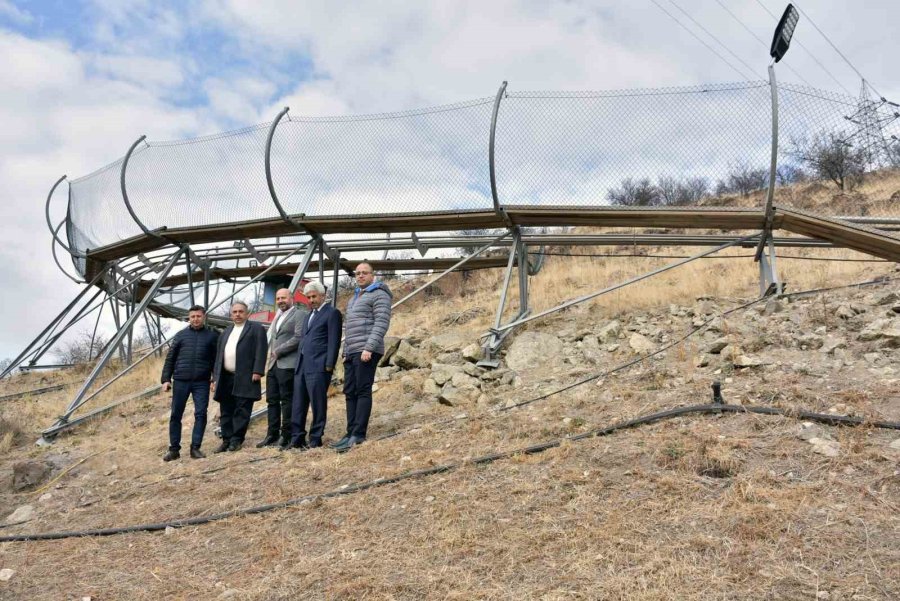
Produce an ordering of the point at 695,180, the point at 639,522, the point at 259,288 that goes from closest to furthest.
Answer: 1. the point at 639,522
2. the point at 695,180
3. the point at 259,288

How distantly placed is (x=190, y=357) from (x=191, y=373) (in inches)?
6.5

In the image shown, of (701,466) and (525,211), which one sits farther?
(525,211)

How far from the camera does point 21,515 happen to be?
511 cm

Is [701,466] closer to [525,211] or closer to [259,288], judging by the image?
[525,211]

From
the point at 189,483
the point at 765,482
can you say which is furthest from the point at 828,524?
the point at 189,483

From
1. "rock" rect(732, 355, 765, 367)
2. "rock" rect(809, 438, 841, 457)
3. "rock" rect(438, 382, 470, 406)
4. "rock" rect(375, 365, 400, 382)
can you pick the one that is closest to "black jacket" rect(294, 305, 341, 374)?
"rock" rect(438, 382, 470, 406)

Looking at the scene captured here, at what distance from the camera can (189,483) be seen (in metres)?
5.22

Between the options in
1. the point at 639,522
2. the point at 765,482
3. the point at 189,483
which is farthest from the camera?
the point at 189,483

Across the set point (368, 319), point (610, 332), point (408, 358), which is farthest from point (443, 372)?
point (610, 332)

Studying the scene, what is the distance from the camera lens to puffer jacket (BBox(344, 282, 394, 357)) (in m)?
5.85

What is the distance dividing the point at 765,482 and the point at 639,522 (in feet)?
2.72

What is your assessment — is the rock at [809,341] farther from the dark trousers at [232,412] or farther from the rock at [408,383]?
the dark trousers at [232,412]

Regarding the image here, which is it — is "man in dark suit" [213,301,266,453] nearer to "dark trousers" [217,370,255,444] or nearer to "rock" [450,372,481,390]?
"dark trousers" [217,370,255,444]

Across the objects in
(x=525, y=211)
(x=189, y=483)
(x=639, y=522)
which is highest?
(x=525, y=211)
